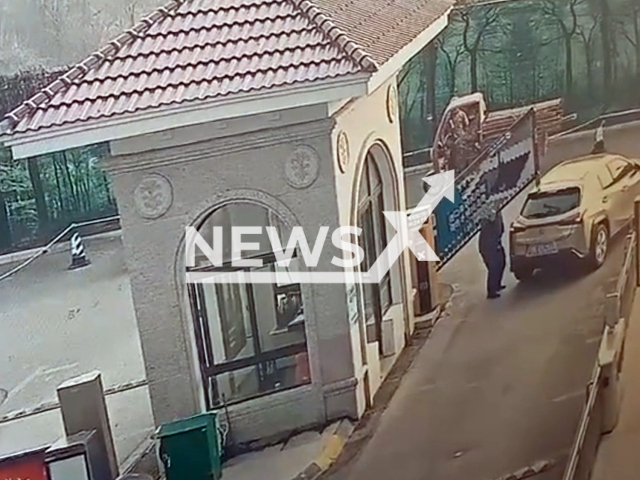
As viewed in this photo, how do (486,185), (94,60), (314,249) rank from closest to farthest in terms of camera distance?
(94,60) → (314,249) → (486,185)

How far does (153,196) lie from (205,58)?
11.6 inches

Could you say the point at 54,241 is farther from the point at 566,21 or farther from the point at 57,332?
the point at 566,21

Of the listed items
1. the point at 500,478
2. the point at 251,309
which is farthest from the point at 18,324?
the point at 500,478

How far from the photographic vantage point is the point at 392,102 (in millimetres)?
2047

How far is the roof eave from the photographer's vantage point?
170cm

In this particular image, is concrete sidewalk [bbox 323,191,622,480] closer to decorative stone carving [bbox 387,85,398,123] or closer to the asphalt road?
the asphalt road

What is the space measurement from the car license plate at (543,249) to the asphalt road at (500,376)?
2.3 inches

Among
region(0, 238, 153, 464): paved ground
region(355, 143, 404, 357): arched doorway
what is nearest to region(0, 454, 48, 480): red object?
region(0, 238, 153, 464): paved ground

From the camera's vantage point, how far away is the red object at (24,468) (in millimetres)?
1890

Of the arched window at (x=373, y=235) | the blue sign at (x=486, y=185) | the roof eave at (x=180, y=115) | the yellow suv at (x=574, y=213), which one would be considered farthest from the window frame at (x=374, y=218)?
the yellow suv at (x=574, y=213)

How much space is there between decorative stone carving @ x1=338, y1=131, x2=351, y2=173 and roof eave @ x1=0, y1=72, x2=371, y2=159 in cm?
12

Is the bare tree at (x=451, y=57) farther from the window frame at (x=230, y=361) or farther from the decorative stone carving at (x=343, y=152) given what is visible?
the window frame at (x=230, y=361)

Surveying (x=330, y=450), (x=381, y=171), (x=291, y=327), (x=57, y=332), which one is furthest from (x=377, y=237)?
(x=57, y=332)

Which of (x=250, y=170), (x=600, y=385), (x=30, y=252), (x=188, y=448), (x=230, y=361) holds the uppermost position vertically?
(x=250, y=170)
